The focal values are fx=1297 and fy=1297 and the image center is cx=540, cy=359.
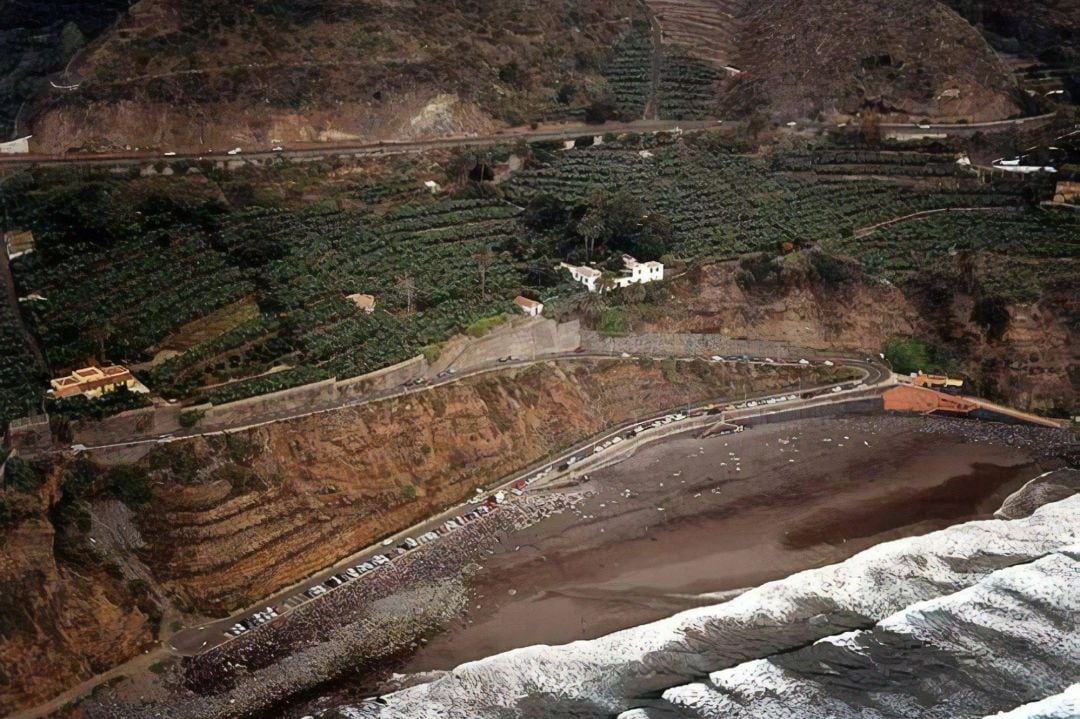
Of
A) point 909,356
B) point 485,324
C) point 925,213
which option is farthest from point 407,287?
point 925,213

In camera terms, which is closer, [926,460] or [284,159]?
[926,460]

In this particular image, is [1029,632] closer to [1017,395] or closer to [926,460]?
[926,460]

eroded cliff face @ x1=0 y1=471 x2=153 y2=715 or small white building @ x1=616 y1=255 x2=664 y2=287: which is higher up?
small white building @ x1=616 y1=255 x2=664 y2=287

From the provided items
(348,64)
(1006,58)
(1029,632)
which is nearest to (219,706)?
(1029,632)

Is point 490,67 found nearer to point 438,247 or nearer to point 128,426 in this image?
point 438,247

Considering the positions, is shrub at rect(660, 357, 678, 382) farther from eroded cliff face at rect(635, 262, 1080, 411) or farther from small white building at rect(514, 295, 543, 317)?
small white building at rect(514, 295, 543, 317)

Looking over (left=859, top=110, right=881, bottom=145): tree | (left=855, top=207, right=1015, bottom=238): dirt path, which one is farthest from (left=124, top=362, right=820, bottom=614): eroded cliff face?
(left=859, top=110, right=881, bottom=145): tree
